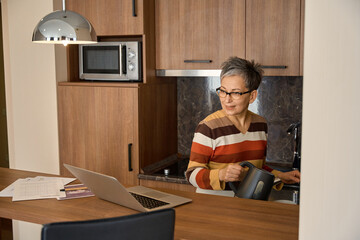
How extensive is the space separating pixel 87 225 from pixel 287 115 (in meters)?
2.45

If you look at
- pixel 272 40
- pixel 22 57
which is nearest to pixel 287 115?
pixel 272 40

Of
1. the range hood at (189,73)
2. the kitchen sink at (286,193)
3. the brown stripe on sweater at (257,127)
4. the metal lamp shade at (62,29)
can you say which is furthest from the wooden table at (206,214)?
the range hood at (189,73)

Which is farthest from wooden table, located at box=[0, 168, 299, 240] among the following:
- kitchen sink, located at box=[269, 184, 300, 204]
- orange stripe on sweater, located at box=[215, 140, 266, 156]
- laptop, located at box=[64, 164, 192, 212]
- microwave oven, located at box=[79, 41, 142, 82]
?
microwave oven, located at box=[79, 41, 142, 82]

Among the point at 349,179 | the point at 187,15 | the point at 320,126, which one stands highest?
the point at 187,15

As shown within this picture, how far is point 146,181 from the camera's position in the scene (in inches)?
123

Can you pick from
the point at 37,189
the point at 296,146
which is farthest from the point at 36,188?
the point at 296,146

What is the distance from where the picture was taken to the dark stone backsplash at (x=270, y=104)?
327cm

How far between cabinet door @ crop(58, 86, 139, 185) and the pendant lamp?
3.53 ft

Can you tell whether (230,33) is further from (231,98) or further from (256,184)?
(256,184)

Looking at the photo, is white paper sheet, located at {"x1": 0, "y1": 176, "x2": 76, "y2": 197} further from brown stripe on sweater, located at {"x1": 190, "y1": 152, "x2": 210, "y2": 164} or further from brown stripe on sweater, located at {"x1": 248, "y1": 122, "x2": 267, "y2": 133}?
brown stripe on sweater, located at {"x1": 248, "y1": 122, "x2": 267, "y2": 133}

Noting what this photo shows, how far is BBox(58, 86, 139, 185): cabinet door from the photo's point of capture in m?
3.14

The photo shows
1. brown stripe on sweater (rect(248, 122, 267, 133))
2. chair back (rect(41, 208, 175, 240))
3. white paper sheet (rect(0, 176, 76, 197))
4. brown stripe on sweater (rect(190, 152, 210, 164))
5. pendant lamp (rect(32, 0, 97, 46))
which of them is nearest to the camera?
chair back (rect(41, 208, 175, 240))

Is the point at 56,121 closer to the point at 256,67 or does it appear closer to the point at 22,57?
the point at 22,57

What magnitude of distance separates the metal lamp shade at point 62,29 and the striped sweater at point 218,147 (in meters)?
0.75
